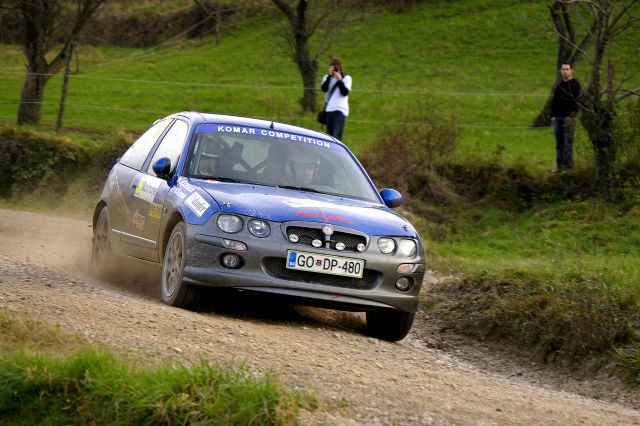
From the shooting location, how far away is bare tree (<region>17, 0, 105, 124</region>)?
25391mm

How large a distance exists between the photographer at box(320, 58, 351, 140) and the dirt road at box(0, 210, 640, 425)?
946 cm

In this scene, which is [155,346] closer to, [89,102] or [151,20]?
[89,102]

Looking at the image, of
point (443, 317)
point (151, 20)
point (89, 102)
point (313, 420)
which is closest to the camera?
point (313, 420)

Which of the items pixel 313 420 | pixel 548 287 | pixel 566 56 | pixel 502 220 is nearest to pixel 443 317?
pixel 548 287

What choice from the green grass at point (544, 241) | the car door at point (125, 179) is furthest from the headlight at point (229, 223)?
the green grass at point (544, 241)

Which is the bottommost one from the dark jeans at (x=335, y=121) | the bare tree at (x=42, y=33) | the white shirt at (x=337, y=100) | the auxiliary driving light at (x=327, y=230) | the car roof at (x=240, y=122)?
the auxiliary driving light at (x=327, y=230)

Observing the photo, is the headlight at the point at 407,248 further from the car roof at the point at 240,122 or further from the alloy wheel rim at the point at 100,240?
the alloy wheel rim at the point at 100,240

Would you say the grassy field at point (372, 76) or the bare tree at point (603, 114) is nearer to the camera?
the bare tree at point (603, 114)

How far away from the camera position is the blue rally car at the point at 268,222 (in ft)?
28.5

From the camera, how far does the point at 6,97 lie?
29047 mm

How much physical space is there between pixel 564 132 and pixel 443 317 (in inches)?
330

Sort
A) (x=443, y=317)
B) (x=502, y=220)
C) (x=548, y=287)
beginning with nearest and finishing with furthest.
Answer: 1. (x=548, y=287)
2. (x=443, y=317)
3. (x=502, y=220)

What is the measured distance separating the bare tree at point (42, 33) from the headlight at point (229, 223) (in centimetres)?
1713

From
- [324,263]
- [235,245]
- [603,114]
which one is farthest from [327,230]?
[603,114]
